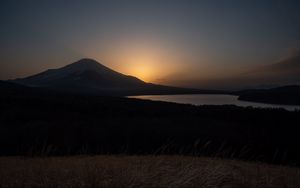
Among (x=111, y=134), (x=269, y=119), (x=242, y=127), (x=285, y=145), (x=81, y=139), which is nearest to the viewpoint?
(x=81, y=139)

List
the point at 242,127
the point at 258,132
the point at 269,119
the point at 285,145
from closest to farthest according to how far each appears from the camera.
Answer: the point at 285,145, the point at 258,132, the point at 242,127, the point at 269,119

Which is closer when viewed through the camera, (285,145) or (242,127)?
(285,145)

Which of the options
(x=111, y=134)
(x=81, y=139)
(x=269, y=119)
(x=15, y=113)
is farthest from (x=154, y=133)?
(x=269, y=119)

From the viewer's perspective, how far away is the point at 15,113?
3825cm

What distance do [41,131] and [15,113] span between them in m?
12.3

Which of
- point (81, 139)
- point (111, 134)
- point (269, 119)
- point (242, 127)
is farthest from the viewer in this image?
point (269, 119)

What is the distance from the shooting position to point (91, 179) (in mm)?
4219

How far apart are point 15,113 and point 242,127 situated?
33746mm

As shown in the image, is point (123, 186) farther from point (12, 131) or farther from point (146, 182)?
point (12, 131)

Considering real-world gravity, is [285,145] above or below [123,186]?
below

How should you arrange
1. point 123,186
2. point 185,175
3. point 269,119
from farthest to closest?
point 269,119 → point 185,175 → point 123,186

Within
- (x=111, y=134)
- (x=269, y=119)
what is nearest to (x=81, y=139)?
(x=111, y=134)

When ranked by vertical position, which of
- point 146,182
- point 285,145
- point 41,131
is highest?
point 146,182

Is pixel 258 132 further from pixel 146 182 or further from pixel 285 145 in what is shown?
pixel 146 182
